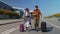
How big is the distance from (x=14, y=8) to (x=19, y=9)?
4.91 metres

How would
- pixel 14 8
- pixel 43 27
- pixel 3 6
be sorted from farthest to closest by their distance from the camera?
pixel 14 8 → pixel 3 6 → pixel 43 27

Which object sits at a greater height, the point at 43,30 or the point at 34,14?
the point at 34,14

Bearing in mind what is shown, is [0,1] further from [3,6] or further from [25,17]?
[25,17]

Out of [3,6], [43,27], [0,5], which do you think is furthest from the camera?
[3,6]

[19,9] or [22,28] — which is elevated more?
[19,9]

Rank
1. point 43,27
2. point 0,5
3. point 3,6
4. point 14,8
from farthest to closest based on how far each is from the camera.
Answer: point 14,8 → point 3,6 → point 0,5 → point 43,27

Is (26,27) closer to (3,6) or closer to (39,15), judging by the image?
(39,15)

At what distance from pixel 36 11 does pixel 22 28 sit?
1.70 metres

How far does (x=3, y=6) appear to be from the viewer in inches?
4596

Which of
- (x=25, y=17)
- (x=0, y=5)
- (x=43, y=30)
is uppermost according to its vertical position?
(x=0, y=5)

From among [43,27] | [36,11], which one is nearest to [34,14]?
[36,11]

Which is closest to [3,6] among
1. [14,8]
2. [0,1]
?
[0,1]

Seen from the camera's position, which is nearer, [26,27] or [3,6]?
[26,27]

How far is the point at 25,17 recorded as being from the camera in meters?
15.5
